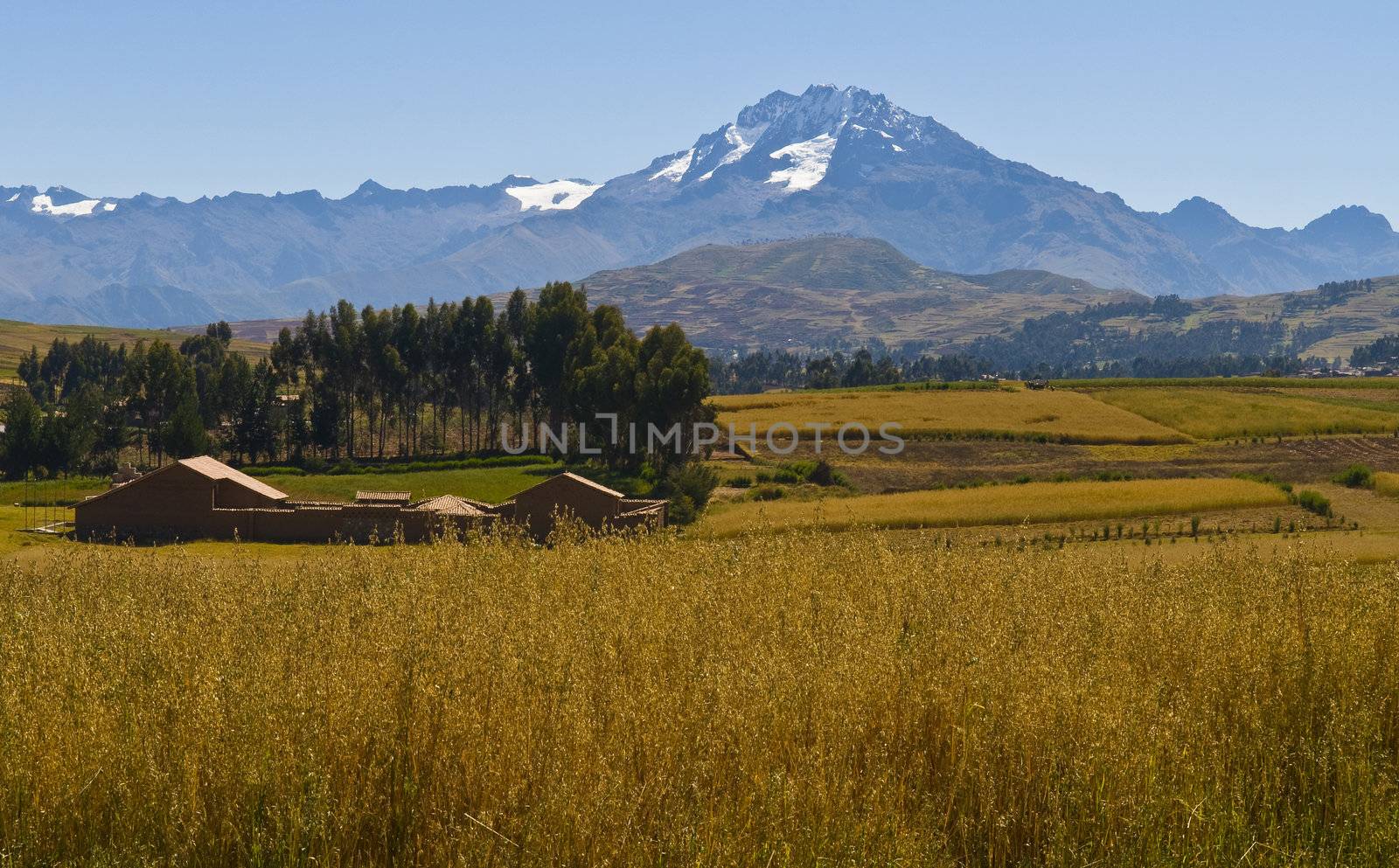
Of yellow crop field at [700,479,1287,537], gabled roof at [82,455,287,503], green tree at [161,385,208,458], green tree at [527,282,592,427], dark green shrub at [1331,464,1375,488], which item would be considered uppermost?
green tree at [527,282,592,427]

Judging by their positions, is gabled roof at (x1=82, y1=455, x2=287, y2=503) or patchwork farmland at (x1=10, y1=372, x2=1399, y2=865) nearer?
patchwork farmland at (x1=10, y1=372, x2=1399, y2=865)

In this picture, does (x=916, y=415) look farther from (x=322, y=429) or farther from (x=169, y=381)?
(x=169, y=381)

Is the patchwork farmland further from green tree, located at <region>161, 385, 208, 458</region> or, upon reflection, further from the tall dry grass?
green tree, located at <region>161, 385, 208, 458</region>

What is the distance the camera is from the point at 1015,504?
67.2 meters

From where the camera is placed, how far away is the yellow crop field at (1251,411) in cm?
10219

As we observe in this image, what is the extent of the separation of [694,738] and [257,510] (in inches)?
2315

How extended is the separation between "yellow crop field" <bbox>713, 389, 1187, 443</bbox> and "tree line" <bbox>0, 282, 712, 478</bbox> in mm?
17236

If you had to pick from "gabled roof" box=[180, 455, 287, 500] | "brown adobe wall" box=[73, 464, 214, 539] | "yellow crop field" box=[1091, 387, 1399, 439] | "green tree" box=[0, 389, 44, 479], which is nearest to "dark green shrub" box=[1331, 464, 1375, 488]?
"yellow crop field" box=[1091, 387, 1399, 439]

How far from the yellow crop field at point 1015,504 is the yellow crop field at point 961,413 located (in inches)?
1166

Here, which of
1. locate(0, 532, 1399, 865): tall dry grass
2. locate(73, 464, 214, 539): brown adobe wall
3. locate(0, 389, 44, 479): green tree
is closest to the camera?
locate(0, 532, 1399, 865): tall dry grass

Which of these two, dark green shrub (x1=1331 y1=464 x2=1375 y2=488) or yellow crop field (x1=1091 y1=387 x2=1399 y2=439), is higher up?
yellow crop field (x1=1091 y1=387 x2=1399 y2=439)

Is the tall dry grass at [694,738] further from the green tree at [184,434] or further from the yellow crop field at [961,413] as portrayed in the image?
the yellow crop field at [961,413]

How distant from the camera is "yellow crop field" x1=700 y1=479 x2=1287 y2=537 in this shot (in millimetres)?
62844

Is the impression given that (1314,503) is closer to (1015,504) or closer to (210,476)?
(1015,504)
